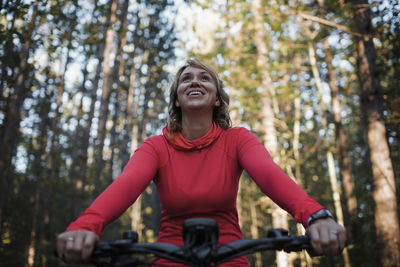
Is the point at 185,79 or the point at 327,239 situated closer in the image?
the point at 327,239

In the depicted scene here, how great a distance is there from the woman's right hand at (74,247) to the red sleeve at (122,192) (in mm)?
54

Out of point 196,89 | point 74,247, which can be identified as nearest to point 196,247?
point 74,247

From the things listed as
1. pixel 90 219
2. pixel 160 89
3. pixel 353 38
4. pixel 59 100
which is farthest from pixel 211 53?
pixel 160 89

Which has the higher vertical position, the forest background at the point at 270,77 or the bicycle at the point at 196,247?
the forest background at the point at 270,77

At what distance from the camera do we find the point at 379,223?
17.4 feet

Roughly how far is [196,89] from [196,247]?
1.21 m

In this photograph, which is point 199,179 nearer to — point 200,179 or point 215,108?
point 200,179

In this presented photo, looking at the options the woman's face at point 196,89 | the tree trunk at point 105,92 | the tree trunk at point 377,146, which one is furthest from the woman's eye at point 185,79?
the tree trunk at point 105,92

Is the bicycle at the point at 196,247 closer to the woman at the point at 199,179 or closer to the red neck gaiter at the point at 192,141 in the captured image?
the woman at the point at 199,179

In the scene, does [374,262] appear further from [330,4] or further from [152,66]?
[152,66]

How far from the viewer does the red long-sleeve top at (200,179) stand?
1.66m

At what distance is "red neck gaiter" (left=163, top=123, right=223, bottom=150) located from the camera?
206 centimetres

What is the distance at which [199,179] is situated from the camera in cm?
192

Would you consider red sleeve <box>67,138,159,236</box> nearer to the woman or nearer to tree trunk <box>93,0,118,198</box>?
the woman
